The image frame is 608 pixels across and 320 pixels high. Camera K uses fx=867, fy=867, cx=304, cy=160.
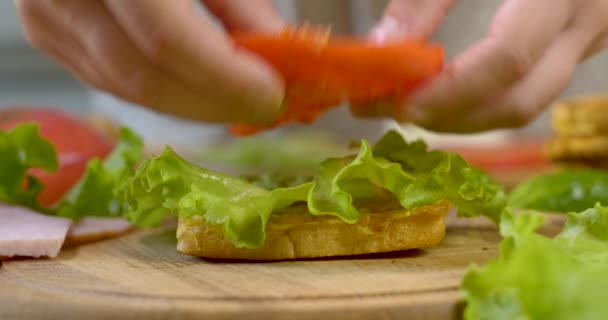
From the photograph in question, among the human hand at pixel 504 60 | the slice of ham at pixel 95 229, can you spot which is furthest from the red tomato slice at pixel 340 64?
the slice of ham at pixel 95 229

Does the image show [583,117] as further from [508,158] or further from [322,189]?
[322,189]

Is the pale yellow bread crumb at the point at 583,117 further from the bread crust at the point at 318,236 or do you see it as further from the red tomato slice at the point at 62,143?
the red tomato slice at the point at 62,143

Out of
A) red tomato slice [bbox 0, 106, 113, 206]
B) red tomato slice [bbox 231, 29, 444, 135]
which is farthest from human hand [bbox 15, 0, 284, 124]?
red tomato slice [bbox 0, 106, 113, 206]

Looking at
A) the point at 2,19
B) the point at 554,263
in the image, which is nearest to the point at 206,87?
the point at 554,263

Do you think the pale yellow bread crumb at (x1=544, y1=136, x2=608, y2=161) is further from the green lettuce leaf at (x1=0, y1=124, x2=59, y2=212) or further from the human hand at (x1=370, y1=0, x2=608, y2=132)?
the green lettuce leaf at (x1=0, y1=124, x2=59, y2=212)

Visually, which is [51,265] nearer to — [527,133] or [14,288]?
[14,288]
